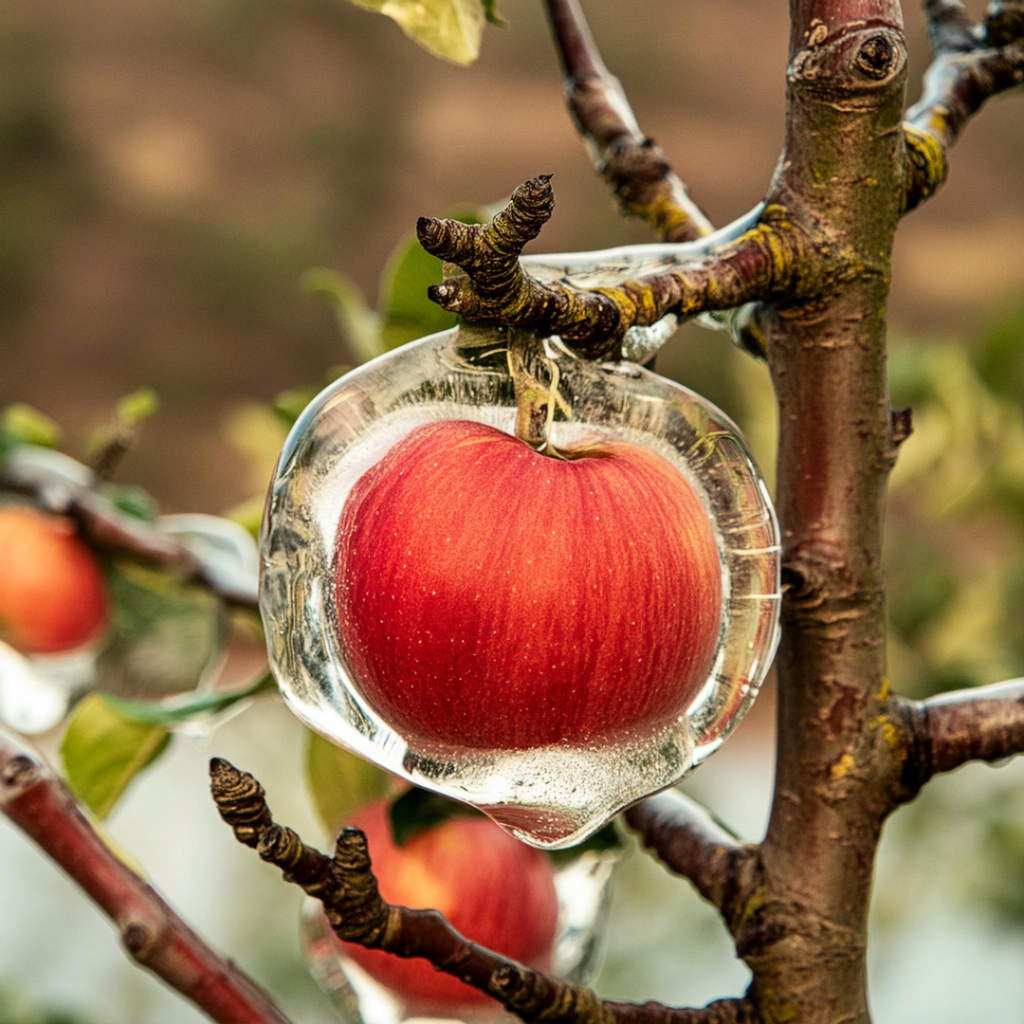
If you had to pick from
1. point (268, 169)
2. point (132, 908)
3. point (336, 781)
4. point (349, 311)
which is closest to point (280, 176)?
point (268, 169)

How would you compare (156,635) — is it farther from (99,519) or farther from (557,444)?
(557,444)

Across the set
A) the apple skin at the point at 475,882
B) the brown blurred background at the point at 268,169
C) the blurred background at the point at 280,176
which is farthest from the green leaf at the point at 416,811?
the brown blurred background at the point at 268,169

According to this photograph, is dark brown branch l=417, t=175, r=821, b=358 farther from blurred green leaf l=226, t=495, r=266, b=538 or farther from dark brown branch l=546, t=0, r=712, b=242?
blurred green leaf l=226, t=495, r=266, b=538

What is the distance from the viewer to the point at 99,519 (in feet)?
1.67

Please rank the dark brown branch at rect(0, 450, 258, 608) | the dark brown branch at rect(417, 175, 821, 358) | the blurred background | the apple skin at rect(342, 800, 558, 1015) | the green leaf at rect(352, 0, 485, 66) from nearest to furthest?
the dark brown branch at rect(417, 175, 821, 358) → the green leaf at rect(352, 0, 485, 66) → the apple skin at rect(342, 800, 558, 1015) → the dark brown branch at rect(0, 450, 258, 608) → the blurred background

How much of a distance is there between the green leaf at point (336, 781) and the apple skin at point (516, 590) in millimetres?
183

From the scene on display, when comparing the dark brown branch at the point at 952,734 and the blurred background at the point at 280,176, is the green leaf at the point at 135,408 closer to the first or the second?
the dark brown branch at the point at 952,734

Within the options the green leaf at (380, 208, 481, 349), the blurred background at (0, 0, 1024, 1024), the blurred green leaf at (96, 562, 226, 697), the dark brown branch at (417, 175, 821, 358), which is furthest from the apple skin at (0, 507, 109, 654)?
the blurred background at (0, 0, 1024, 1024)

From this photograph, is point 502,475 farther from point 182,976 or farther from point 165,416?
point 165,416

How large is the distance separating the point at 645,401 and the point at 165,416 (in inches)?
137

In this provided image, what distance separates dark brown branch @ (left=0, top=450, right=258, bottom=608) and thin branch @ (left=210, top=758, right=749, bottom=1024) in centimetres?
27

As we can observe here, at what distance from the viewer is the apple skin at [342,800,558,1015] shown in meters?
0.36

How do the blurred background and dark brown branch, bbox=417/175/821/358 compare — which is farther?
the blurred background

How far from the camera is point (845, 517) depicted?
0.23 metres
